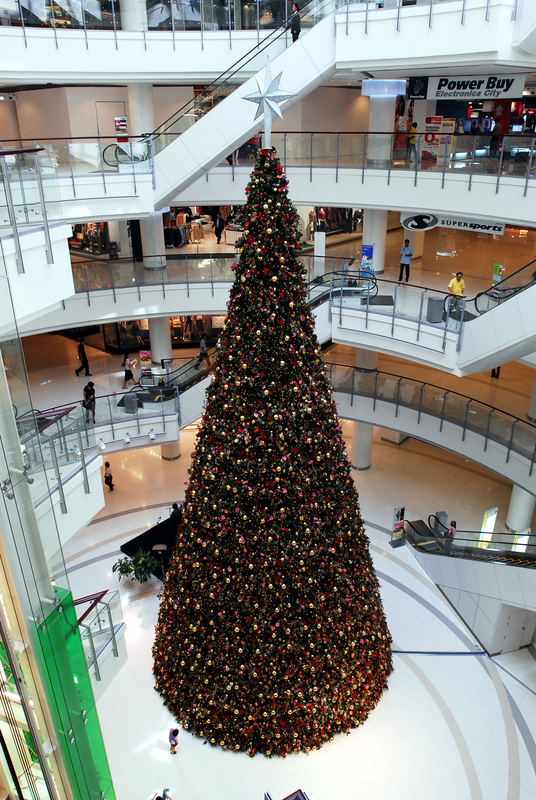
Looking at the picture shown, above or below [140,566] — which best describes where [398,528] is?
below

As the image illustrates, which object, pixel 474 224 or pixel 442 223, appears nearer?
pixel 474 224

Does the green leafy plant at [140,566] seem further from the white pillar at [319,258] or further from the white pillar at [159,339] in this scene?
the white pillar at [319,258]

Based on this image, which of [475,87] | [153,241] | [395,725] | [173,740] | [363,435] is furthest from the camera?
[363,435]

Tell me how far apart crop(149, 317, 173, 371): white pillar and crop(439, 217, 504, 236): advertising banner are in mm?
7935

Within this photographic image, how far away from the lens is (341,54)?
43.9 ft

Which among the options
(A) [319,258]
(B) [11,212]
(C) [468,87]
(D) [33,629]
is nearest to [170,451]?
(A) [319,258]

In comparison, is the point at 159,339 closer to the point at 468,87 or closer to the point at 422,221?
the point at 422,221

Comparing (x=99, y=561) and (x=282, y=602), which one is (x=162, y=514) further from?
(x=282, y=602)

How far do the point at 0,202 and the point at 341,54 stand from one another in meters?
9.55

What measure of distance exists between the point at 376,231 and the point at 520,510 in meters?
7.67

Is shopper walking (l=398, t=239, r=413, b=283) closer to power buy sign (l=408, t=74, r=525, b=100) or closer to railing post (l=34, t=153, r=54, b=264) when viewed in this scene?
power buy sign (l=408, t=74, r=525, b=100)

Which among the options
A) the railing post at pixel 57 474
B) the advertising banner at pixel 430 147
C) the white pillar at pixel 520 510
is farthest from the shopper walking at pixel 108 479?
the advertising banner at pixel 430 147

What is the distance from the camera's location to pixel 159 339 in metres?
19.0

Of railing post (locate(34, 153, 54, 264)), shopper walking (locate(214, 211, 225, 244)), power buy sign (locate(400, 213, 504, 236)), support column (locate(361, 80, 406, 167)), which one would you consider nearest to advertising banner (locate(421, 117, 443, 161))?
support column (locate(361, 80, 406, 167))
